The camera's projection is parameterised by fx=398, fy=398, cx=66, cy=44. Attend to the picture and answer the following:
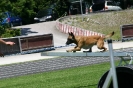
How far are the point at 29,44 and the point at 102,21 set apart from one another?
14814 mm

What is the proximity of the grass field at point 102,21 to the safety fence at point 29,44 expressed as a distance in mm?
10630

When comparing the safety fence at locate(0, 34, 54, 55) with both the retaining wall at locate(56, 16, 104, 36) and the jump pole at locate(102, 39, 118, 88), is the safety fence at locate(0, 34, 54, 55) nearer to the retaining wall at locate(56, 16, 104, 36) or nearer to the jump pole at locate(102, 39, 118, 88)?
the retaining wall at locate(56, 16, 104, 36)

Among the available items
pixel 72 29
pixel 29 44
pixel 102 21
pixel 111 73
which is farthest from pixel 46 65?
pixel 102 21

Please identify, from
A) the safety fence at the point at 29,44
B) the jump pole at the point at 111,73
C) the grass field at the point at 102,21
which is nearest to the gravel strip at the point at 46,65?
the safety fence at the point at 29,44

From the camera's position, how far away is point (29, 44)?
25906 mm

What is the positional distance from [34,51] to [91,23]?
1368 cm

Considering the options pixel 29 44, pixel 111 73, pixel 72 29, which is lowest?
pixel 72 29

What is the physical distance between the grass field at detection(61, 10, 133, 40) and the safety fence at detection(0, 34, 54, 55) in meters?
10.6

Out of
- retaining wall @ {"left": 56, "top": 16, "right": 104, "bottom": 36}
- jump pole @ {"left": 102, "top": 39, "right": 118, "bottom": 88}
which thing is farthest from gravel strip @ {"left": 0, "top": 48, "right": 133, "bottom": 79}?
retaining wall @ {"left": 56, "top": 16, "right": 104, "bottom": 36}

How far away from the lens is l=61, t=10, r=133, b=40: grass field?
37312 millimetres

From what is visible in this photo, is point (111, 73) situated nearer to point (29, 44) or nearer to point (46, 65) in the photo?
point (46, 65)

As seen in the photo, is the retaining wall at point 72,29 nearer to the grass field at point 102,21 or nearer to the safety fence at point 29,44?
the grass field at point 102,21

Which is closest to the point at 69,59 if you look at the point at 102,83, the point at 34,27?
the point at 102,83

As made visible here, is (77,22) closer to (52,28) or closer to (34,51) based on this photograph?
(52,28)
